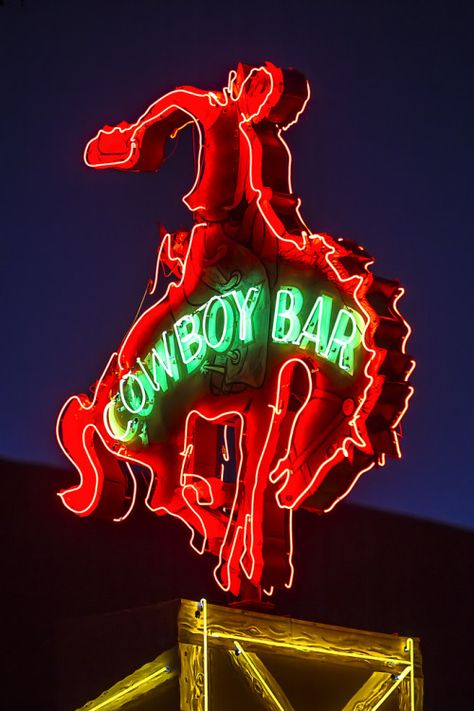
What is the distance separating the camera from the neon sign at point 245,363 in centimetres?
1107

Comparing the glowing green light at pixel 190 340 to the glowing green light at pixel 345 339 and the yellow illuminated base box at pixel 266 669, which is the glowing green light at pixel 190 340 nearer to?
the glowing green light at pixel 345 339

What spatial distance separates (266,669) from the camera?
1043cm

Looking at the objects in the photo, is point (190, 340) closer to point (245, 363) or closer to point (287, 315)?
point (245, 363)

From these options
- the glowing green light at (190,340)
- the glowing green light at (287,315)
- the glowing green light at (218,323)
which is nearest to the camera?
the glowing green light at (287,315)

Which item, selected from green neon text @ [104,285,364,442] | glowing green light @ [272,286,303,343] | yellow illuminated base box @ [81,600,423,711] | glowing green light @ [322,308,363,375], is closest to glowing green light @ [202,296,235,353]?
green neon text @ [104,285,364,442]

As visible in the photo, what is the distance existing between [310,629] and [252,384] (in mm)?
1862

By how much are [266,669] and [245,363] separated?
233 cm

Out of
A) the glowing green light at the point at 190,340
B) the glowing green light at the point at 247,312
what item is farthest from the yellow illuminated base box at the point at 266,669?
the glowing green light at the point at 190,340

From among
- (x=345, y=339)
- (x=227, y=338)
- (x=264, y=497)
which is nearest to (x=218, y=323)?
(x=227, y=338)

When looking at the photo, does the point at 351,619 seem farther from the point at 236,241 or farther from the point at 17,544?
the point at 236,241

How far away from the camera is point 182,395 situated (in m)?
12.1

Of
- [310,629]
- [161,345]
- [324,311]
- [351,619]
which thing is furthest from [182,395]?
[351,619]

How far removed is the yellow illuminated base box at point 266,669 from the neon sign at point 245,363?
2.04ft

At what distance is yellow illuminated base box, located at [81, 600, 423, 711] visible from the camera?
396 inches
